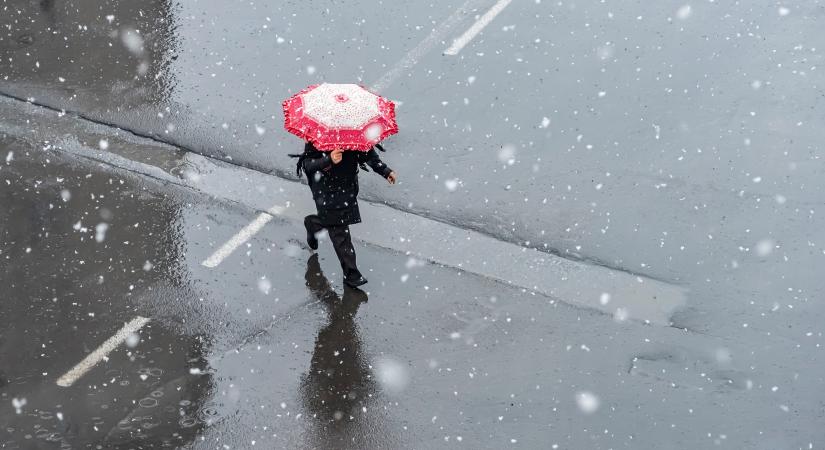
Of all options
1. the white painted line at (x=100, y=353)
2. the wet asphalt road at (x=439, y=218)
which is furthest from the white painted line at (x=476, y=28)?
the white painted line at (x=100, y=353)

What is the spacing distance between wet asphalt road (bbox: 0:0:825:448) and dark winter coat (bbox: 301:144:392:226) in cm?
63

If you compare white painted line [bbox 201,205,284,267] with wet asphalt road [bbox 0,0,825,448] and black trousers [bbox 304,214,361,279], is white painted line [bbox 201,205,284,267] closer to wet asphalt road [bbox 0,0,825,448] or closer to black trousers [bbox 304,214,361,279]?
wet asphalt road [bbox 0,0,825,448]

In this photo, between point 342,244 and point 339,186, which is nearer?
point 339,186

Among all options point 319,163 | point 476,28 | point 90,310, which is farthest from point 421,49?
point 90,310

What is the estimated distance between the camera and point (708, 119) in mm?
8820

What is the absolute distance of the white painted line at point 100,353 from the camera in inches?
262

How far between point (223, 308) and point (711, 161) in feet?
13.3

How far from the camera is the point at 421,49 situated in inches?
387

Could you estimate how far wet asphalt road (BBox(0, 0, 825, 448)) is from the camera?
639 centimetres

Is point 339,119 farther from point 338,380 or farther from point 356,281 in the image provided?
point 338,380

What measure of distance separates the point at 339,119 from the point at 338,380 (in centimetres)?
166

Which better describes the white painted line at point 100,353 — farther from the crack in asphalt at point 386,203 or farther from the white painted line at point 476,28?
the white painted line at point 476,28

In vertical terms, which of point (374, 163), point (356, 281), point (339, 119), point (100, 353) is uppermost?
point (339, 119)

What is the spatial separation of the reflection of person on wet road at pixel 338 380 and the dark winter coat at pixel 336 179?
0.60 metres
